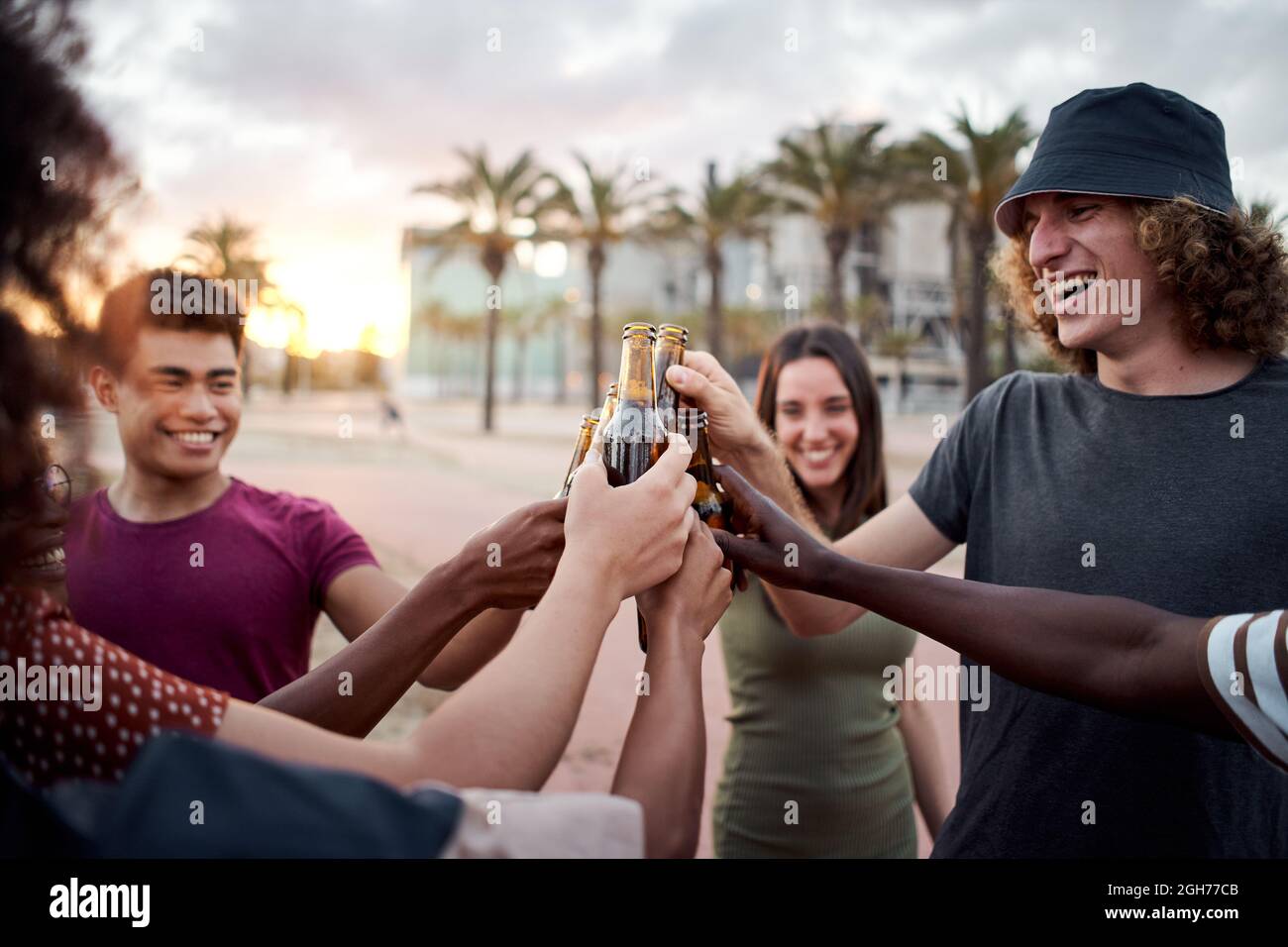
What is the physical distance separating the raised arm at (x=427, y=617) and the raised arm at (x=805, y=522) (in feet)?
2.05

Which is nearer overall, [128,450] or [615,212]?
[128,450]

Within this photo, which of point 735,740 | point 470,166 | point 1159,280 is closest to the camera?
point 1159,280

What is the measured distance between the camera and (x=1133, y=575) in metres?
1.64

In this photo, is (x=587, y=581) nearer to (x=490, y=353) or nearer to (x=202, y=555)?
(x=202, y=555)

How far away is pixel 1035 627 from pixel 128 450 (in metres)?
1.96

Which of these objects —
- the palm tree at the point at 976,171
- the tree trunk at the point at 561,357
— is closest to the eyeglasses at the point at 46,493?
the palm tree at the point at 976,171

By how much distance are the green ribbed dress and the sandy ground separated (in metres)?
0.17

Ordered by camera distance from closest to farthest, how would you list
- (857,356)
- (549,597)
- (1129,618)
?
(549,597), (1129,618), (857,356)

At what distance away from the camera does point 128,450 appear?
6.89ft

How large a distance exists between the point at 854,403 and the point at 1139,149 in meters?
1.33

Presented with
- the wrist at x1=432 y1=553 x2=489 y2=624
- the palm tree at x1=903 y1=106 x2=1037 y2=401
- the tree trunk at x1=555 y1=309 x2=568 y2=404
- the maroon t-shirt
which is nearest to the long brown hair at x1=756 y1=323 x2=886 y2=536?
the maroon t-shirt
